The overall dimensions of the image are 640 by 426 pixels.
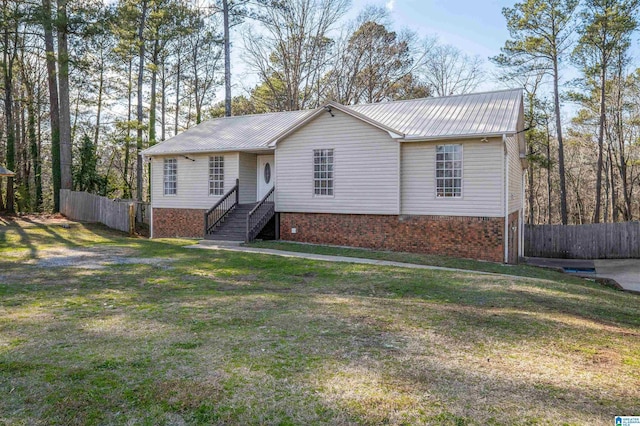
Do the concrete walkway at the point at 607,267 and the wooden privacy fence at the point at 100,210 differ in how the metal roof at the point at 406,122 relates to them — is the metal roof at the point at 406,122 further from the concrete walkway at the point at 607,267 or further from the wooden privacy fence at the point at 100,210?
the concrete walkway at the point at 607,267

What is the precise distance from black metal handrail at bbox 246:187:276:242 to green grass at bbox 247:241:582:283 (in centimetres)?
46

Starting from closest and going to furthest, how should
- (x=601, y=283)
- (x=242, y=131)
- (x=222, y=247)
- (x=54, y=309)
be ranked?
1. (x=54, y=309)
2. (x=601, y=283)
3. (x=222, y=247)
4. (x=242, y=131)

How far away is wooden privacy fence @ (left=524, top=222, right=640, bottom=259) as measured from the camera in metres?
19.4

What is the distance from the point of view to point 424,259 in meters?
12.6

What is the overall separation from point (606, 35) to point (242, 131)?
65.6 feet

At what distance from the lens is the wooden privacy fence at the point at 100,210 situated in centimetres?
2006

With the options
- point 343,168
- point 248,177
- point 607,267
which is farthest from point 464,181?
point 248,177

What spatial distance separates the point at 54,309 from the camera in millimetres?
5965

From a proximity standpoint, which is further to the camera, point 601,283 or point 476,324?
point 601,283

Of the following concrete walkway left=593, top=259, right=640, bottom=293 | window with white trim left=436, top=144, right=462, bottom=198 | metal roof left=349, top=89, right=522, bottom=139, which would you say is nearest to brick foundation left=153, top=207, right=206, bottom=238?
metal roof left=349, top=89, right=522, bottom=139

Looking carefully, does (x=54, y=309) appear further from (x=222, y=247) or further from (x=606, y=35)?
(x=606, y=35)

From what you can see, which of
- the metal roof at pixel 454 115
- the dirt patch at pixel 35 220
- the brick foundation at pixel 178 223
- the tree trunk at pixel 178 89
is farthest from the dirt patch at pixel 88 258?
→ the tree trunk at pixel 178 89

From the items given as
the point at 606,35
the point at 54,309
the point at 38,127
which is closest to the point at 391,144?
the point at 54,309

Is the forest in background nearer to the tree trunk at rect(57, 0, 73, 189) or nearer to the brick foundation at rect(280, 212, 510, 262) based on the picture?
the tree trunk at rect(57, 0, 73, 189)
